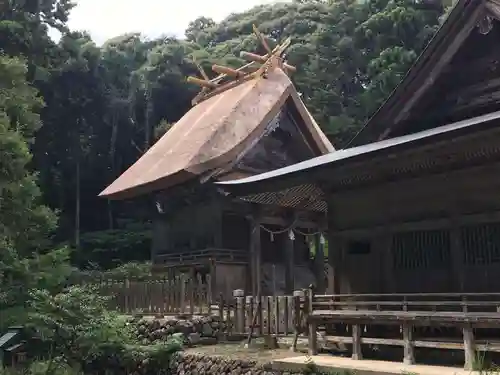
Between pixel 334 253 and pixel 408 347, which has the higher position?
pixel 334 253

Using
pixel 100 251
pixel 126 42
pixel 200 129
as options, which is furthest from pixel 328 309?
pixel 126 42

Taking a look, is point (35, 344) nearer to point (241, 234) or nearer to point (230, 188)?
point (230, 188)

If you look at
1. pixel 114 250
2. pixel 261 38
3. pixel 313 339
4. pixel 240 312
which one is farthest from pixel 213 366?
pixel 114 250

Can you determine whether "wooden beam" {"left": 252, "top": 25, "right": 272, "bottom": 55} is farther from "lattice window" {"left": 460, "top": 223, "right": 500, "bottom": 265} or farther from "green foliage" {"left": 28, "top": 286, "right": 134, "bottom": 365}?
"lattice window" {"left": 460, "top": 223, "right": 500, "bottom": 265}

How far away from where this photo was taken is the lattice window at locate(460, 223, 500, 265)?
9.12 meters

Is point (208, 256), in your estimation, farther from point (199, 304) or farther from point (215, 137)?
point (215, 137)

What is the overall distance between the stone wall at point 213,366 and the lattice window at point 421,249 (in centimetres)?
315

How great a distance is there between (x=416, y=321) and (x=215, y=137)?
1084cm

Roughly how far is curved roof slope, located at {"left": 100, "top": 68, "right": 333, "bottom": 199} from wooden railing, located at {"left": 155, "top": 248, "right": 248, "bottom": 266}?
241 centimetres

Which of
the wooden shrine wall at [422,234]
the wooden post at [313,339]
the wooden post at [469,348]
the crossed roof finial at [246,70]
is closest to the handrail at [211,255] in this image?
the wooden shrine wall at [422,234]

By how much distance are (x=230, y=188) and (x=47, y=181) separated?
2327cm

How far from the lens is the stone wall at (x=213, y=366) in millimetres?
9508

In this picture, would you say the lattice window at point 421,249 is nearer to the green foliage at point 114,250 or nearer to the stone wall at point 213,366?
the stone wall at point 213,366

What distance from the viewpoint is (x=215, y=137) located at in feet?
59.1
